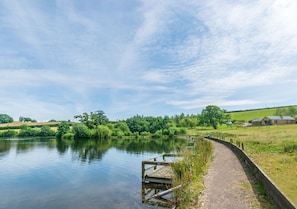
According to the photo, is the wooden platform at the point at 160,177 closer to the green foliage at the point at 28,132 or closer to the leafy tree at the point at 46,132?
the leafy tree at the point at 46,132

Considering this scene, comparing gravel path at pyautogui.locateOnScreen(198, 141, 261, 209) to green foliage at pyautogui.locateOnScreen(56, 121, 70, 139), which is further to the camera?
green foliage at pyautogui.locateOnScreen(56, 121, 70, 139)

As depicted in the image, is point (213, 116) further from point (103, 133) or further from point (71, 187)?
point (71, 187)

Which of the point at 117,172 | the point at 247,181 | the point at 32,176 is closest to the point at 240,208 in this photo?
the point at 247,181

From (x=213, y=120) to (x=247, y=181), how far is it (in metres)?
88.6

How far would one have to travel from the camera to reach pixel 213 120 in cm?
9556

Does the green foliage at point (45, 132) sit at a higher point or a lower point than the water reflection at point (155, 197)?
higher

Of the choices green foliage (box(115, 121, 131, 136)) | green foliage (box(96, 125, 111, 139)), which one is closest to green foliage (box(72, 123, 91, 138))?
green foliage (box(96, 125, 111, 139))

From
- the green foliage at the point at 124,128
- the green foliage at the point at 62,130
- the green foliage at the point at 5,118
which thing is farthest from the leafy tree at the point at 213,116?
the green foliage at the point at 5,118

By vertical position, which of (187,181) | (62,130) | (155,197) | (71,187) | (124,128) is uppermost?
(62,130)

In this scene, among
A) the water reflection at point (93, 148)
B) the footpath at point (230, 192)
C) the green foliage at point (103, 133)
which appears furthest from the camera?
the green foliage at point (103, 133)

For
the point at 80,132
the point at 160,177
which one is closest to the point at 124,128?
the point at 80,132

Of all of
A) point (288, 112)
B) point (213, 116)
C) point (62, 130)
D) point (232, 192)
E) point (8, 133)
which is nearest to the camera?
point (232, 192)

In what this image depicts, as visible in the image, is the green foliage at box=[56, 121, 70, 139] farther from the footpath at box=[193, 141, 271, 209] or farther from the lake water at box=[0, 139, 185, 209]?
the footpath at box=[193, 141, 271, 209]

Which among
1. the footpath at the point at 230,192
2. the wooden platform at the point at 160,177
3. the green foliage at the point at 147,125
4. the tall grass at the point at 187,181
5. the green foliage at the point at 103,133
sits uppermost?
the green foliage at the point at 147,125
